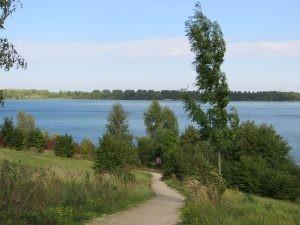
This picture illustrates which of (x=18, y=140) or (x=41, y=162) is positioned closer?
(x=41, y=162)

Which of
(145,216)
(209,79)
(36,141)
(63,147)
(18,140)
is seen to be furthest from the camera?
(36,141)

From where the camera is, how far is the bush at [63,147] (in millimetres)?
55500

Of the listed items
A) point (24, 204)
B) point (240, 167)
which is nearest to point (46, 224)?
point (24, 204)

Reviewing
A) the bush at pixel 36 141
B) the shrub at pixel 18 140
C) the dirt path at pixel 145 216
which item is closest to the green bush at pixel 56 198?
the dirt path at pixel 145 216

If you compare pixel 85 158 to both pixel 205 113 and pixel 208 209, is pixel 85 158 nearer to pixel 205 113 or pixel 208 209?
pixel 205 113

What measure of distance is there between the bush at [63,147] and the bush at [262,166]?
20866 mm

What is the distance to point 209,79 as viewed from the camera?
15.7 meters

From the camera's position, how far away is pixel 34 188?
36.0ft

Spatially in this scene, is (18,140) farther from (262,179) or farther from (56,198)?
(56,198)

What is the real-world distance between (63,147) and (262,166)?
25.0 m

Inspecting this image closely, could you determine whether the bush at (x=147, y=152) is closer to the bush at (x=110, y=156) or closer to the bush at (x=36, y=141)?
the bush at (x=36, y=141)

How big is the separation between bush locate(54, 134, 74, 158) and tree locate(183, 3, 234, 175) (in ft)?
134

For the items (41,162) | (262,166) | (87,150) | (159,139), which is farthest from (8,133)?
(262,166)

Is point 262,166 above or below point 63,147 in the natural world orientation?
above
